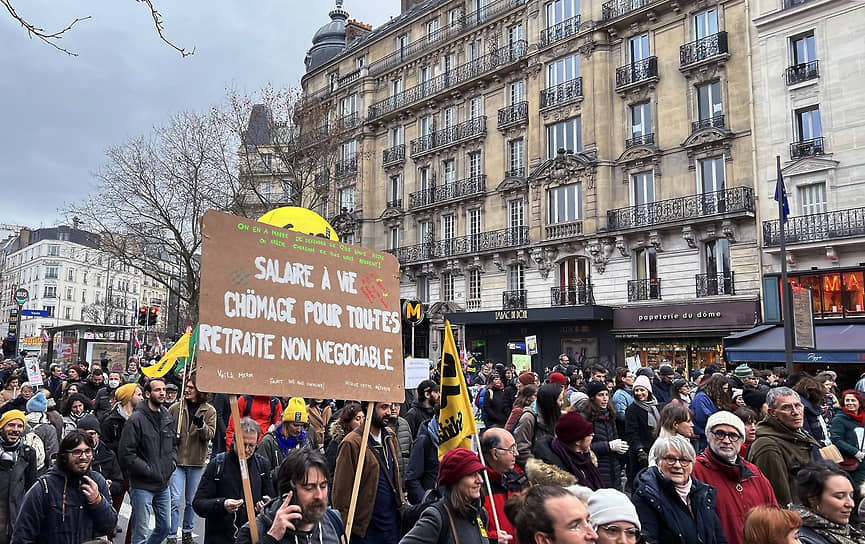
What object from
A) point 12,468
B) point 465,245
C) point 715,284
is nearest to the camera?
point 12,468

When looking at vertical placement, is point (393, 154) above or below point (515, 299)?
above

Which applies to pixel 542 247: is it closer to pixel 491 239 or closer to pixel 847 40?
pixel 491 239

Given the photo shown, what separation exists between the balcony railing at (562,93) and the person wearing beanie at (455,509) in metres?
27.6

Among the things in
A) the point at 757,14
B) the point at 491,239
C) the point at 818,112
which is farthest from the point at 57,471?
the point at 491,239

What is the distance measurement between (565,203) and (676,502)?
2634 cm

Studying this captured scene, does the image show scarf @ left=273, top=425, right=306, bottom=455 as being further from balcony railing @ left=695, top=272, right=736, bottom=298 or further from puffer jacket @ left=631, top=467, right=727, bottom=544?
balcony railing @ left=695, top=272, right=736, bottom=298

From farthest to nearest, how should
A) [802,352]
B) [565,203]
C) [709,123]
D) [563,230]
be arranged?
1. [565,203]
2. [563,230]
3. [709,123]
4. [802,352]

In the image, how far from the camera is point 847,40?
22344 millimetres

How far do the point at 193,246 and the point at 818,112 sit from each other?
23.7m

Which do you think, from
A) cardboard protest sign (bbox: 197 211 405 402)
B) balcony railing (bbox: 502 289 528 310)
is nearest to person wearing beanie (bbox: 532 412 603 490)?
cardboard protest sign (bbox: 197 211 405 402)

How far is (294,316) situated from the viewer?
12.8 feet

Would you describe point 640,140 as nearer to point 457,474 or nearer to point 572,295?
point 572,295

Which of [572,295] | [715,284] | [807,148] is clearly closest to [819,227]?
[807,148]

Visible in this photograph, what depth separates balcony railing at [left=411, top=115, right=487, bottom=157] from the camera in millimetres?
33906
